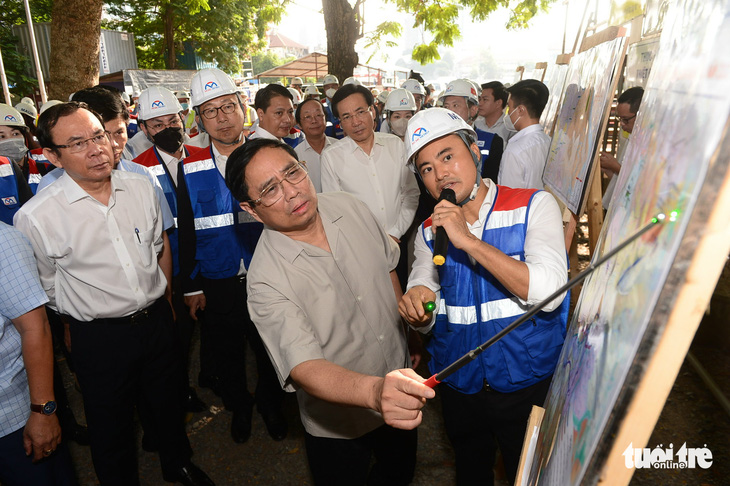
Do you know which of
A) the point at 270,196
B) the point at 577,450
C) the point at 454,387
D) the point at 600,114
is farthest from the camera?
the point at 600,114

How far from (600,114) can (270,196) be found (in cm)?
197

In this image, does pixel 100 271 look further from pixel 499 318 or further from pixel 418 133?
pixel 499 318

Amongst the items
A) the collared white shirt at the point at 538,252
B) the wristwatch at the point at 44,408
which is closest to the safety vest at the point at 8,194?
the wristwatch at the point at 44,408

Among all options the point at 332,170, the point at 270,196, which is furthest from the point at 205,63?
the point at 270,196

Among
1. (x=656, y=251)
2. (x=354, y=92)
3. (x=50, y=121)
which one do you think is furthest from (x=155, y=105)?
(x=656, y=251)

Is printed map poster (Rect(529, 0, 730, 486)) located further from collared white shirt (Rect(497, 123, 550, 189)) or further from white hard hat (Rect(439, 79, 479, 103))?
white hard hat (Rect(439, 79, 479, 103))

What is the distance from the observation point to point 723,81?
514 millimetres

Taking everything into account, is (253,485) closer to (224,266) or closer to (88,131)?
(224,266)

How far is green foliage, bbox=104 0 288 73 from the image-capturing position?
2588cm

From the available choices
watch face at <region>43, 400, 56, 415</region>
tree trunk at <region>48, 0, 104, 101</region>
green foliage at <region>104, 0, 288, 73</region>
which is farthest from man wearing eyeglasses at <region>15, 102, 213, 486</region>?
green foliage at <region>104, 0, 288, 73</region>

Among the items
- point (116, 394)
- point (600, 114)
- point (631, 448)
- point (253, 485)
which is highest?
point (600, 114)

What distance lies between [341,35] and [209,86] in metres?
7.12

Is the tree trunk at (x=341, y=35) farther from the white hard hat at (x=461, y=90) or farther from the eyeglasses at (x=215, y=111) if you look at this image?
the eyeglasses at (x=215, y=111)

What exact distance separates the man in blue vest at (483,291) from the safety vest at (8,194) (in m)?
3.07
